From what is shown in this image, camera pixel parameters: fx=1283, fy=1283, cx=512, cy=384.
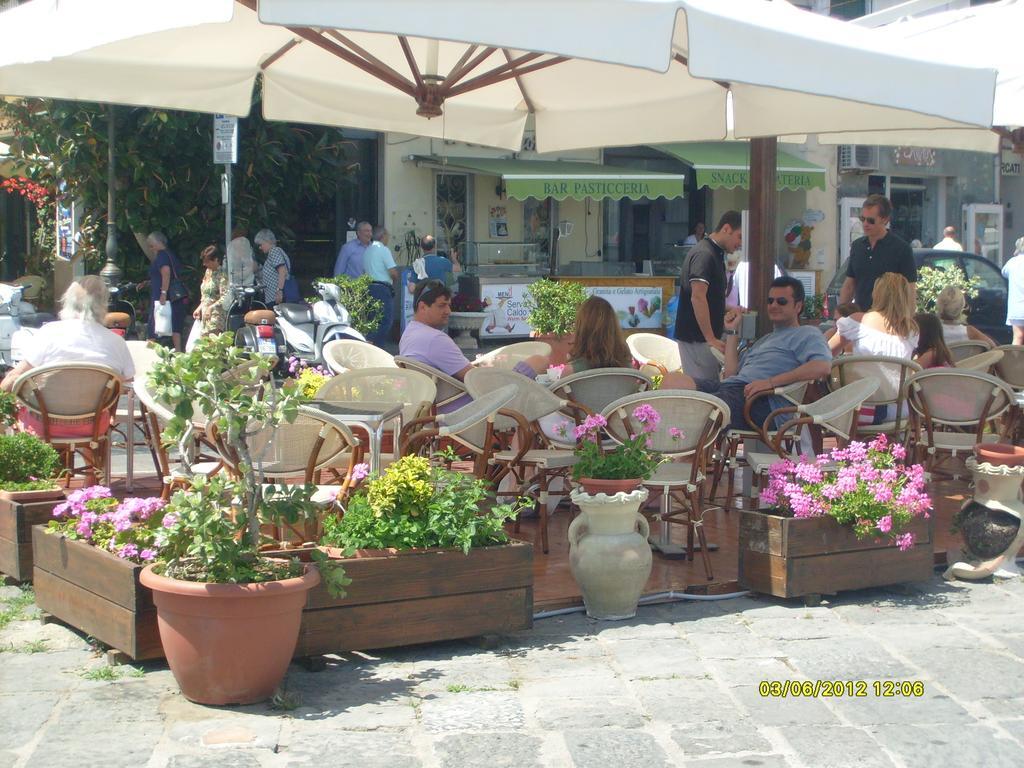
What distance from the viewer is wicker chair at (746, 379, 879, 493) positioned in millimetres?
6059

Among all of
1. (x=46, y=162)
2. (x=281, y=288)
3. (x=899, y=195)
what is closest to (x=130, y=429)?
→ (x=281, y=288)

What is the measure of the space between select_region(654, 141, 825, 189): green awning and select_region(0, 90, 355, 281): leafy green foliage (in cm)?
602

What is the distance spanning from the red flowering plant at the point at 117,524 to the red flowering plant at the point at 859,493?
2542 millimetres

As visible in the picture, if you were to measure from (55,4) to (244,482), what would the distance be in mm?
2471

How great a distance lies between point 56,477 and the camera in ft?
21.1

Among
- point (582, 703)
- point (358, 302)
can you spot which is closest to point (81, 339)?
point (582, 703)

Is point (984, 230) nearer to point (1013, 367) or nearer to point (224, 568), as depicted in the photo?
point (1013, 367)

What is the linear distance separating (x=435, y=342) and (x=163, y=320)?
347 inches

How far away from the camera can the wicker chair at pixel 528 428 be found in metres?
6.05

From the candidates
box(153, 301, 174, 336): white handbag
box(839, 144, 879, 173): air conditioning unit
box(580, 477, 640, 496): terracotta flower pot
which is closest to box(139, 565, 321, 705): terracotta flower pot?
box(580, 477, 640, 496): terracotta flower pot

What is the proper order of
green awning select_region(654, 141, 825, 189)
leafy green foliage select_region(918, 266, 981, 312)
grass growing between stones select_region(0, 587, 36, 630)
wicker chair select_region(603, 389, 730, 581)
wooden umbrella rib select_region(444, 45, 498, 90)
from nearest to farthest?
grass growing between stones select_region(0, 587, 36, 630) → wicker chair select_region(603, 389, 730, 581) → wooden umbrella rib select_region(444, 45, 498, 90) → leafy green foliage select_region(918, 266, 981, 312) → green awning select_region(654, 141, 825, 189)

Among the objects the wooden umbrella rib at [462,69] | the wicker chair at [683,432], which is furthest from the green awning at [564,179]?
the wicker chair at [683,432]

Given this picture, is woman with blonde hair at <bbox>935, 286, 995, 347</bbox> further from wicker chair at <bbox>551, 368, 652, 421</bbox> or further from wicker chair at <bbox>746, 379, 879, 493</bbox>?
wicker chair at <bbox>551, 368, 652, 421</bbox>

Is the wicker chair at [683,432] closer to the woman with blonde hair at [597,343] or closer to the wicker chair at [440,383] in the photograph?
the woman with blonde hair at [597,343]
